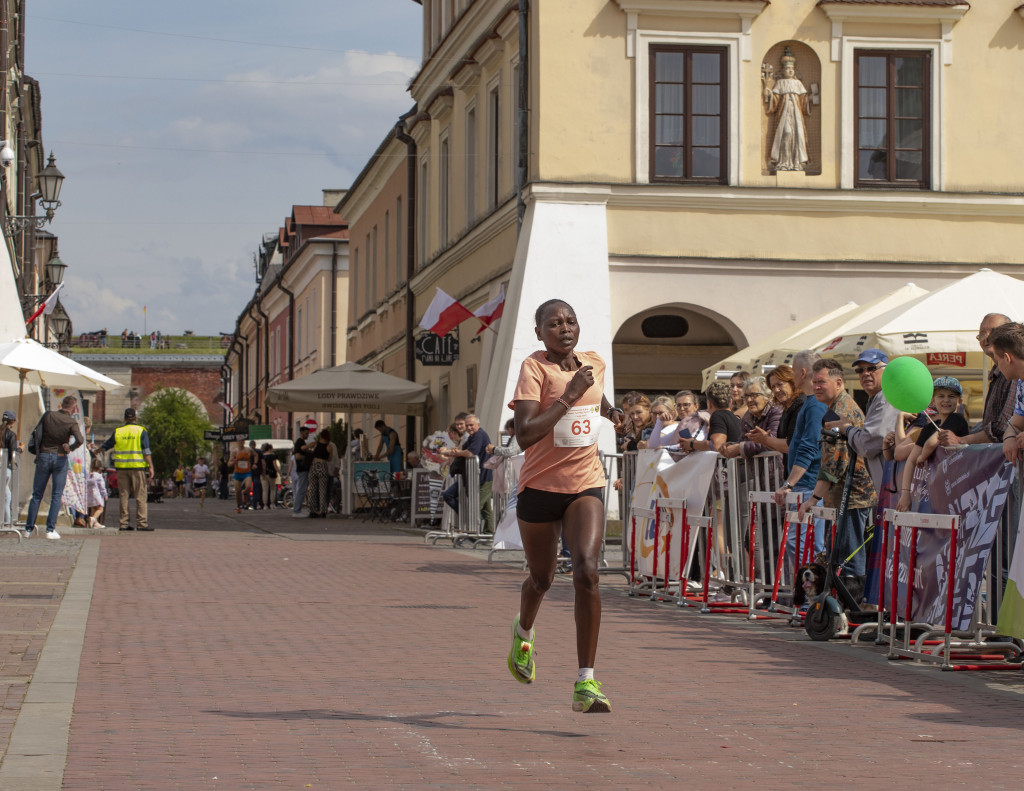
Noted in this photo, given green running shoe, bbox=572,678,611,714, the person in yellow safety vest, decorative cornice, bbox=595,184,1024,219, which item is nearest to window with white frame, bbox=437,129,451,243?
decorative cornice, bbox=595,184,1024,219

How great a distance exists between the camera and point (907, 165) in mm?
23406

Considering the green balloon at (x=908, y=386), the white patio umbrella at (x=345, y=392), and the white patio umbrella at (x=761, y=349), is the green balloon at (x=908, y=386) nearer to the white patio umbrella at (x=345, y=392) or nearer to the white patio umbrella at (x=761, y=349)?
the white patio umbrella at (x=761, y=349)

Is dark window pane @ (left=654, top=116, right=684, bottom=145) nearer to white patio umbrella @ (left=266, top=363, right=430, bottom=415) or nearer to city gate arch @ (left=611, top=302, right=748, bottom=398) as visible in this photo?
city gate arch @ (left=611, top=302, right=748, bottom=398)

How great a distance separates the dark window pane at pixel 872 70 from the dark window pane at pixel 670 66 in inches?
107

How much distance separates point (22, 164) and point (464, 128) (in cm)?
1899

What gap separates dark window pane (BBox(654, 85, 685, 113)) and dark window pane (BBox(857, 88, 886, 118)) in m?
2.76

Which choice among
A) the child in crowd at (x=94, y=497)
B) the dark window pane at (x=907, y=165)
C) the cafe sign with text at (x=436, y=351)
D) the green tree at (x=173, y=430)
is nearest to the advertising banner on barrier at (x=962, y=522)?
the dark window pane at (x=907, y=165)

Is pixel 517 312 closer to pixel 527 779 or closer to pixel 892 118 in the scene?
pixel 892 118

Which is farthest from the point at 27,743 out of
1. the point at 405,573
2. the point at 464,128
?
the point at 464,128

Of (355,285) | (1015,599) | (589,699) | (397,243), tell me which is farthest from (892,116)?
(355,285)

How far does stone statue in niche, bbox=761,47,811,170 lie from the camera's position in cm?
2294

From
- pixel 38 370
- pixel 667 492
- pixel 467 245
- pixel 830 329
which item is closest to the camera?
pixel 667 492

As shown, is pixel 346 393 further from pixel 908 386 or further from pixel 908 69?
pixel 908 386

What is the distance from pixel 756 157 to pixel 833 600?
14.1 meters
